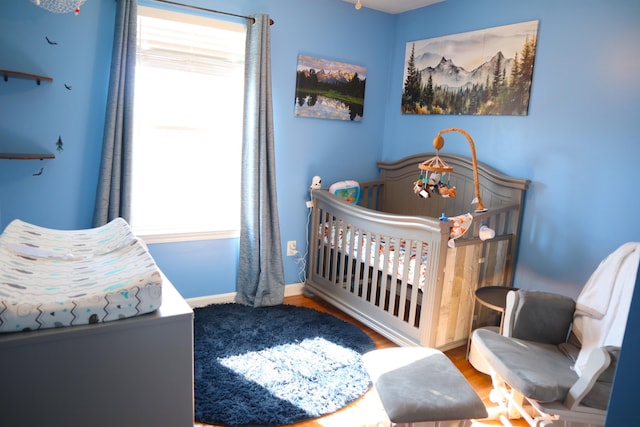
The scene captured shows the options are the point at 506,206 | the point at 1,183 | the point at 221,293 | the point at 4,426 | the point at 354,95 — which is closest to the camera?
the point at 4,426

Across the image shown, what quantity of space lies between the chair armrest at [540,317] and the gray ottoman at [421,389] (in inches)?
20.4

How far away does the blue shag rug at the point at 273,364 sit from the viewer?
203 cm

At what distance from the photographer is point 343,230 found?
3.08 meters

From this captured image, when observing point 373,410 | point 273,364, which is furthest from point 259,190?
point 373,410

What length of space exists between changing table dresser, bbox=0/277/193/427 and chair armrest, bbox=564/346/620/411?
1.36 meters

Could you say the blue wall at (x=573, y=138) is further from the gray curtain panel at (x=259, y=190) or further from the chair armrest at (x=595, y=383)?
the gray curtain panel at (x=259, y=190)

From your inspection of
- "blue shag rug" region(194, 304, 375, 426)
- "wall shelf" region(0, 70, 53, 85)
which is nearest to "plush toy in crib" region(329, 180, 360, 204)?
"blue shag rug" region(194, 304, 375, 426)

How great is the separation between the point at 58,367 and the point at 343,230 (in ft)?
7.10

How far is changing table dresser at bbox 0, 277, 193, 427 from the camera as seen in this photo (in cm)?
105

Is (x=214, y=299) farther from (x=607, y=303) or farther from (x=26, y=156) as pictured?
(x=607, y=303)

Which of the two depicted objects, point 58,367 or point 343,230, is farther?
point 343,230

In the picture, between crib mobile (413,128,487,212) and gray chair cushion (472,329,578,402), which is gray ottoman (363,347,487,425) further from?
crib mobile (413,128,487,212)

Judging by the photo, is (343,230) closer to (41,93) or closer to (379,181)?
(379,181)

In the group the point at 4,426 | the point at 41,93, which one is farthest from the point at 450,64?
the point at 4,426
